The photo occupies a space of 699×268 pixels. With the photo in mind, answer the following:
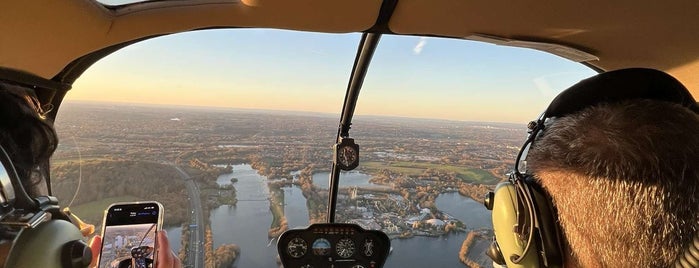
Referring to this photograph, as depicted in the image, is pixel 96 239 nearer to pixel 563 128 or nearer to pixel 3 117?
pixel 3 117

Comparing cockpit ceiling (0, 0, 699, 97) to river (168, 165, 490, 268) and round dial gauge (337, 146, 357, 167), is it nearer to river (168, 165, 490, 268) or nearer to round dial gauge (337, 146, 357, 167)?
round dial gauge (337, 146, 357, 167)

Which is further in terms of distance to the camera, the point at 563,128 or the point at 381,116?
the point at 381,116

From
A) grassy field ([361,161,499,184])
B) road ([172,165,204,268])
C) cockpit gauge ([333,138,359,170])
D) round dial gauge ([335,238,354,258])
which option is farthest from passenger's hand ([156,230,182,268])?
grassy field ([361,161,499,184])

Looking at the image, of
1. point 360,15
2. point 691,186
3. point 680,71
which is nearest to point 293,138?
point 360,15

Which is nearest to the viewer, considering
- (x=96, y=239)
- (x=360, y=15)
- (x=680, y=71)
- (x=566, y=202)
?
(x=566, y=202)

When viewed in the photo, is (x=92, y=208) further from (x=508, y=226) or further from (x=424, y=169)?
(x=424, y=169)

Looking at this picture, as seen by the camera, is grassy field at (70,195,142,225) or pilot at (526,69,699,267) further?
grassy field at (70,195,142,225)
